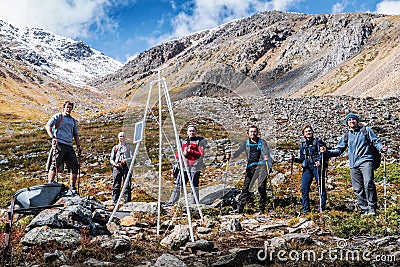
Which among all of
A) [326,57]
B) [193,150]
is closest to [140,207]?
[193,150]

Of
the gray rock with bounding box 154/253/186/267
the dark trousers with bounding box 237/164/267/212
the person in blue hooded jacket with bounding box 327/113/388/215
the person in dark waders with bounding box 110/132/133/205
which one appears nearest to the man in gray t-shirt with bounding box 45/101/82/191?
the person in dark waders with bounding box 110/132/133/205

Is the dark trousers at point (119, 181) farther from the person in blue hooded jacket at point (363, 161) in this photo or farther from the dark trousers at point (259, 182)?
the person in blue hooded jacket at point (363, 161)

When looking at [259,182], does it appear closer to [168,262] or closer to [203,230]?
[203,230]

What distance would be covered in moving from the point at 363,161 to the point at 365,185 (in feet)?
1.76

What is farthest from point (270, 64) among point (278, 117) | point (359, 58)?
point (278, 117)

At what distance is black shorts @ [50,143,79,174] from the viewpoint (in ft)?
33.1

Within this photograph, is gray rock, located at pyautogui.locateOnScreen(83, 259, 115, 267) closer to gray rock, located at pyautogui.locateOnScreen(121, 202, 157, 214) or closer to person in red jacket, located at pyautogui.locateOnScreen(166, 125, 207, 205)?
person in red jacket, located at pyautogui.locateOnScreen(166, 125, 207, 205)

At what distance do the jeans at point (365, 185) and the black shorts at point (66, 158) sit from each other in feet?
23.5

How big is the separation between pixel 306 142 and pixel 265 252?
15.2ft

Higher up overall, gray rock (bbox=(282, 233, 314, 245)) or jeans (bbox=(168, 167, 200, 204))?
jeans (bbox=(168, 167, 200, 204))

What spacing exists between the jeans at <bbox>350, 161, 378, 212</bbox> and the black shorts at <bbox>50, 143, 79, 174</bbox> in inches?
281

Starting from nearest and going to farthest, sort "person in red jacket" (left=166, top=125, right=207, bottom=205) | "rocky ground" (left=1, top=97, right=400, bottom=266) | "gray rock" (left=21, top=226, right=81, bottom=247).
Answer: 1. "rocky ground" (left=1, top=97, right=400, bottom=266)
2. "gray rock" (left=21, top=226, right=81, bottom=247)
3. "person in red jacket" (left=166, top=125, right=207, bottom=205)

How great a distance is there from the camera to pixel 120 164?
11.2 meters

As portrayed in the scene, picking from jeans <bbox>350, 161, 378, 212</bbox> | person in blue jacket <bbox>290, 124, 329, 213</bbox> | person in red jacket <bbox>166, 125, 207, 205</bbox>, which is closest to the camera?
jeans <bbox>350, 161, 378, 212</bbox>
